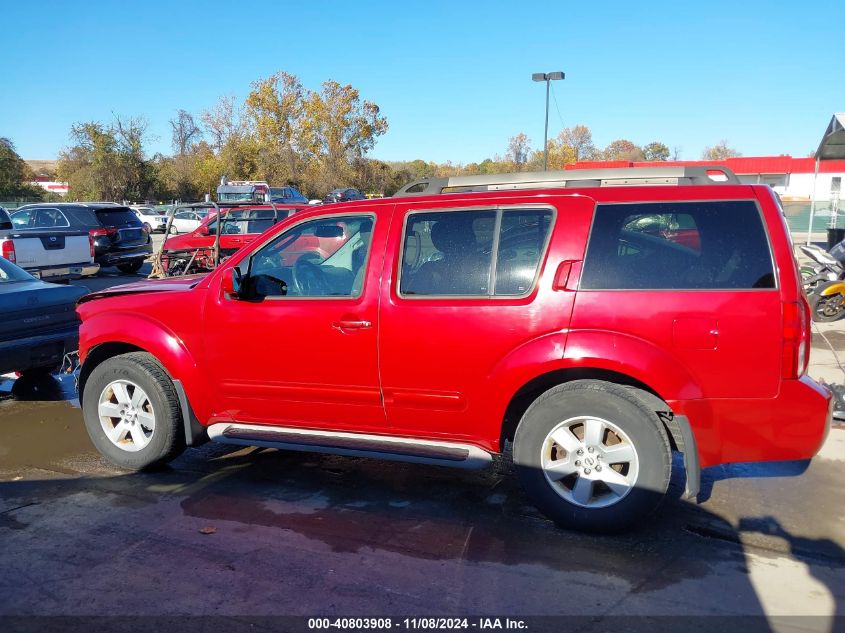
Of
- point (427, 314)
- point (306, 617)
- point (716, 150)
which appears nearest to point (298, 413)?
point (427, 314)

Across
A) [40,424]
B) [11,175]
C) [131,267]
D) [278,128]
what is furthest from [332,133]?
[40,424]

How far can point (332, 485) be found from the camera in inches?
184

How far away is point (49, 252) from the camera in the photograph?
1300cm

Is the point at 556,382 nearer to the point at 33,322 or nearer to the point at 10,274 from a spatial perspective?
the point at 33,322

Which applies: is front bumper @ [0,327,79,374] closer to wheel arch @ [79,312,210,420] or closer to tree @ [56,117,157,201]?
wheel arch @ [79,312,210,420]

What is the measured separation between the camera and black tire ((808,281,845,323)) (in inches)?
397

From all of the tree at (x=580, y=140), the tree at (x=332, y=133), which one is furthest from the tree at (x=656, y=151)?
the tree at (x=332, y=133)

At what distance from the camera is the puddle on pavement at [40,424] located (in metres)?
5.25

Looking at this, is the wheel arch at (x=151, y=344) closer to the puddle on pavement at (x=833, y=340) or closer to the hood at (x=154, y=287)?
the hood at (x=154, y=287)

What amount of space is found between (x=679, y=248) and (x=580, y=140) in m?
82.6

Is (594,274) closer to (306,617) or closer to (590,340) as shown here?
(590,340)

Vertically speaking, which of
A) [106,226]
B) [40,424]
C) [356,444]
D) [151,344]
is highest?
[106,226]

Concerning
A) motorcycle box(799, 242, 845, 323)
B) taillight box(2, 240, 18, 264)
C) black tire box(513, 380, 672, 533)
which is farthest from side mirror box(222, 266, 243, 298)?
taillight box(2, 240, 18, 264)

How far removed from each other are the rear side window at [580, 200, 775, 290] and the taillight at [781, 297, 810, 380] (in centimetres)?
16
